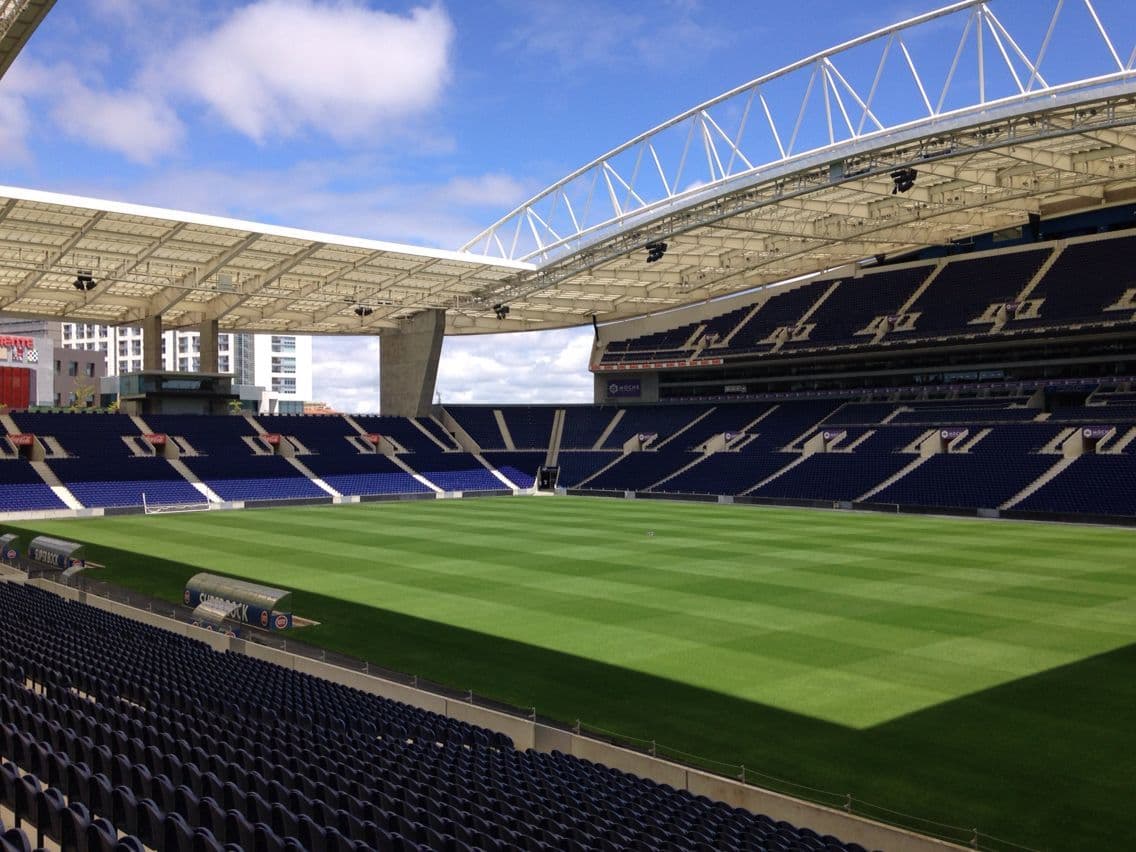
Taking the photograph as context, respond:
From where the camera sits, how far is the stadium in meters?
11.0

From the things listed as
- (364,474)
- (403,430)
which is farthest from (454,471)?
(364,474)

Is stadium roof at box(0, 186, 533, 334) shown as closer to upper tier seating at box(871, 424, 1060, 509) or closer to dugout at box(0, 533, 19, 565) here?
dugout at box(0, 533, 19, 565)

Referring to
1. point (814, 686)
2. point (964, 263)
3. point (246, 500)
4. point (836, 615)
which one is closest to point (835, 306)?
point (964, 263)

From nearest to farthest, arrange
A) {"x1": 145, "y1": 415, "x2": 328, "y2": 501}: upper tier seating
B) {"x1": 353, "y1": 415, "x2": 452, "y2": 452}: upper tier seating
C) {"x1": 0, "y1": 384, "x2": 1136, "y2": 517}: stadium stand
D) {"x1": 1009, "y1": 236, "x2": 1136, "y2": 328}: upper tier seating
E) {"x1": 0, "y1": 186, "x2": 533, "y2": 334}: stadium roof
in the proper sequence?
1. {"x1": 0, "y1": 186, "x2": 533, "y2": 334}: stadium roof
2. {"x1": 0, "y1": 384, "x2": 1136, "y2": 517}: stadium stand
3. {"x1": 1009, "y1": 236, "x2": 1136, "y2": 328}: upper tier seating
4. {"x1": 145, "y1": 415, "x2": 328, "y2": 501}: upper tier seating
5. {"x1": 353, "y1": 415, "x2": 452, "y2": 452}: upper tier seating

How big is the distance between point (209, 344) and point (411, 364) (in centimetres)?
1564

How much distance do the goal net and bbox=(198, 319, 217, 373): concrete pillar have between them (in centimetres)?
1394

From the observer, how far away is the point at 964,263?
216 ft

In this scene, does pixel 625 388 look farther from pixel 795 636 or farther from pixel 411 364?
pixel 795 636

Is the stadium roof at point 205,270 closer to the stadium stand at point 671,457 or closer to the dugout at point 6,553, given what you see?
the stadium stand at point 671,457

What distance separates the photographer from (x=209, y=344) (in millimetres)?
68000

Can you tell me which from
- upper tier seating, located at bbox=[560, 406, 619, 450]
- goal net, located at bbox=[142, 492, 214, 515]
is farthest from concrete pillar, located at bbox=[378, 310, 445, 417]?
goal net, located at bbox=[142, 492, 214, 515]

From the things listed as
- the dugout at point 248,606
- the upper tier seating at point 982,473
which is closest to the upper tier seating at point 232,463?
the upper tier seating at point 982,473

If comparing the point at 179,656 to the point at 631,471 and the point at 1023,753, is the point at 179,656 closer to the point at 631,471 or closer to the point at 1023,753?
the point at 1023,753

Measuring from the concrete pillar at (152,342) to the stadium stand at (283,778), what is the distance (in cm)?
5337
